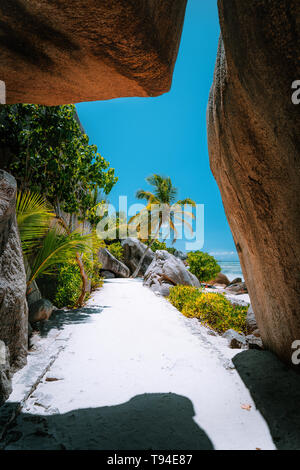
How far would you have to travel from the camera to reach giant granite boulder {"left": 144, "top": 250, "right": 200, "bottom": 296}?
1017 cm

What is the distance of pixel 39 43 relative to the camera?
209 centimetres

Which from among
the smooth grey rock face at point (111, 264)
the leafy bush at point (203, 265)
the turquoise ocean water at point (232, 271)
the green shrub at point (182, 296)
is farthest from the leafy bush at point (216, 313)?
the turquoise ocean water at point (232, 271)

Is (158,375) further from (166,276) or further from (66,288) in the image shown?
(166,276)

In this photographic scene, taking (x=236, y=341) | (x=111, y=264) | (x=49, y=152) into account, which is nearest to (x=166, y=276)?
(x=236, y=341)

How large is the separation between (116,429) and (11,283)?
203 centimetres

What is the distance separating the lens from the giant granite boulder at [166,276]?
33.4 feet

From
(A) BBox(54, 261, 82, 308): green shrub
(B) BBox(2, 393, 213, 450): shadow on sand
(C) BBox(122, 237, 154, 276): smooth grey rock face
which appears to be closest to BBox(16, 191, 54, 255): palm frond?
(A) BBox(54, 261, 82, 308): green shrub

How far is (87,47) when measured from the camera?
2100 millimetres

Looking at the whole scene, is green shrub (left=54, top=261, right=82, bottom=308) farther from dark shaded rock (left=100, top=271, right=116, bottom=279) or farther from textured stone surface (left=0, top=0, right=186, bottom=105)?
dark shaded rock (left=100, top=271, right=116, bottom=279)

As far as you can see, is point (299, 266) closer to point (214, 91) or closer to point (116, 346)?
point (214, 91)

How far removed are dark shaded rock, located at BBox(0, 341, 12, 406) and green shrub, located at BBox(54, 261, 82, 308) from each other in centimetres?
399

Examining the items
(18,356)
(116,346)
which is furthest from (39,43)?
(116,346)

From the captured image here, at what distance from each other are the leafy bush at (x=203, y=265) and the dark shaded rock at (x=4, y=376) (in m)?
11.1

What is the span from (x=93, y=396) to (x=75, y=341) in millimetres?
1761
